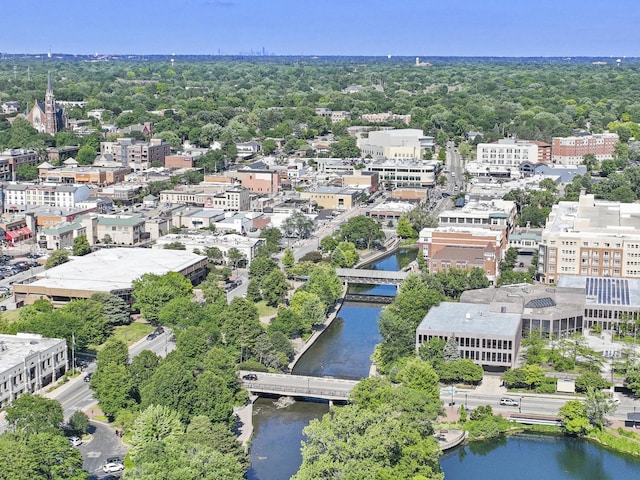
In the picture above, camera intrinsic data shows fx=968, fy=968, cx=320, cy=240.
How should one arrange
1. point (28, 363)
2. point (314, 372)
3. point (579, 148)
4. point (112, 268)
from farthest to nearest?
point (579, 148), point (112, 268), point (314, 372), point (28, 363)

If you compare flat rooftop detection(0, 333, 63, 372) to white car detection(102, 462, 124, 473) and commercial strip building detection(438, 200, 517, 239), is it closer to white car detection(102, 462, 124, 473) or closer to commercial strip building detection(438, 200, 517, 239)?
white car detection(102, 462, 124, 473)

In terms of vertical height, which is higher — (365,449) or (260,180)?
(260,180)

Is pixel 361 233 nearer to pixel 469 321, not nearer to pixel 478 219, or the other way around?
pixel 478 219

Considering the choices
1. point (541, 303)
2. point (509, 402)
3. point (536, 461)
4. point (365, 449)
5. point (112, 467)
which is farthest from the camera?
point (541, 303)

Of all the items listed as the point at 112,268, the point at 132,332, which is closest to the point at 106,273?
the point at 112,268

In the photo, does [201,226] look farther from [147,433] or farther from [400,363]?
[147,433]

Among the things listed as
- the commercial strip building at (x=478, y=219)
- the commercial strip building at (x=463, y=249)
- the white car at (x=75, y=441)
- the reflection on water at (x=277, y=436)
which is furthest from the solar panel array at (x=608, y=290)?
the white car at (x=75, y=441)

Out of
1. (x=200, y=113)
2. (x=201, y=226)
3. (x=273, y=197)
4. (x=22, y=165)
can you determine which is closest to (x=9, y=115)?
(x=200, y=113)
